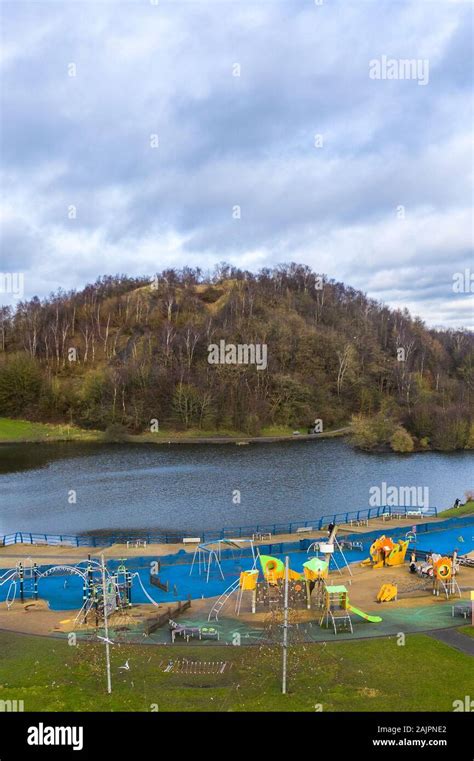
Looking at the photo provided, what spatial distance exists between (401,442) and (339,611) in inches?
2385

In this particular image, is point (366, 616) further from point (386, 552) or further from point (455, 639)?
point (386, 552)

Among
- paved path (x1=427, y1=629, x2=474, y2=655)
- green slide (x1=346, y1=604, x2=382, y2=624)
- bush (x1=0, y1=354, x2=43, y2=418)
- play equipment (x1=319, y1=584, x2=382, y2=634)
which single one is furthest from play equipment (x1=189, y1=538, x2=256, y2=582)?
bush (x1=0, y1=354, x2=43, y2=418)

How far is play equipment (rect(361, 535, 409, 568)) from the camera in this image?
30062 millimetres

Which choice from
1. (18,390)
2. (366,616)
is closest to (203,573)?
(366,616)

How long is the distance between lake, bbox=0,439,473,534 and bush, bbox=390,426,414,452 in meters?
1.95

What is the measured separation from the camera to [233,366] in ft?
365

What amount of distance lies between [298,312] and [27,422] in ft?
217

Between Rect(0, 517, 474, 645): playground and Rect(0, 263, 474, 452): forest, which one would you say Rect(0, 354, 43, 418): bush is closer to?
Rect(0, 263, 474, 452): forest

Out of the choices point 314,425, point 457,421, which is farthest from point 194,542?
point 314,425

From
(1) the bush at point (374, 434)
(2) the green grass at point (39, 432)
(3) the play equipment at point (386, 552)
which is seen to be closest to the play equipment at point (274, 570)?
(3) the play equipment at point (386, 552)

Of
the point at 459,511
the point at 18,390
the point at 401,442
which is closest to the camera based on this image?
the point at 459,511

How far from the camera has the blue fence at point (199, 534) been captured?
38.0 meters
